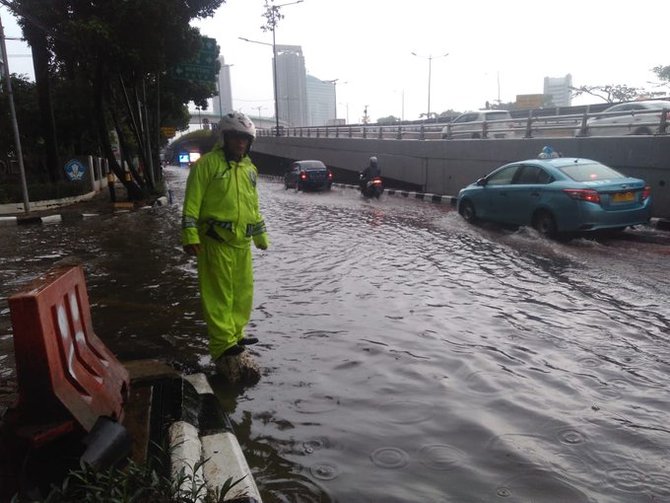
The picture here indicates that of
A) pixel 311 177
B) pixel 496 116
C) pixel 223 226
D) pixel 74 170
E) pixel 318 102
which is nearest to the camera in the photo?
pixel 223 226

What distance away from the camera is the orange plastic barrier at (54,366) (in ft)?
8.65

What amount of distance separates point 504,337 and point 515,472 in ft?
7.37

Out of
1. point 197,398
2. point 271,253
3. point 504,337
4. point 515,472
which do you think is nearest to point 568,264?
point 504,337

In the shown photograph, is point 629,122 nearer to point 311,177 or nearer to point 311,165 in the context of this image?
point 311,177

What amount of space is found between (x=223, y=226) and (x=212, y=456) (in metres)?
1.75

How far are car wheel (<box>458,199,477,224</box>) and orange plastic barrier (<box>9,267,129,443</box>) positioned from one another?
10.5m

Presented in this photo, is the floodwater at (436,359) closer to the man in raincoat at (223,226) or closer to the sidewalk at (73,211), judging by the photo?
the man in raincoat at (223,226)

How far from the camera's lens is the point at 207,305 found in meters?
4.22

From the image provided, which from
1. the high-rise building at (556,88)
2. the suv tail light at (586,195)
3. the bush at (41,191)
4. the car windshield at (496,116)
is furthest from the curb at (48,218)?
the high-rise building at (556,88)

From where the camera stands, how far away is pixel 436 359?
4.75 meters

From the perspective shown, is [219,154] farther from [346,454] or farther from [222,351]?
[346,454]

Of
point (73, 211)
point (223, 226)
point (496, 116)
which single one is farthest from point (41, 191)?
point (496, 116)

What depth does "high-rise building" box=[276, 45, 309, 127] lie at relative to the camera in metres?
73.2

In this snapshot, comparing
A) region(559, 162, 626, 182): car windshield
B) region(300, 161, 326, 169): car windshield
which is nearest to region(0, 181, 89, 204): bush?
region(300, 161, 326, 169): car windshield
